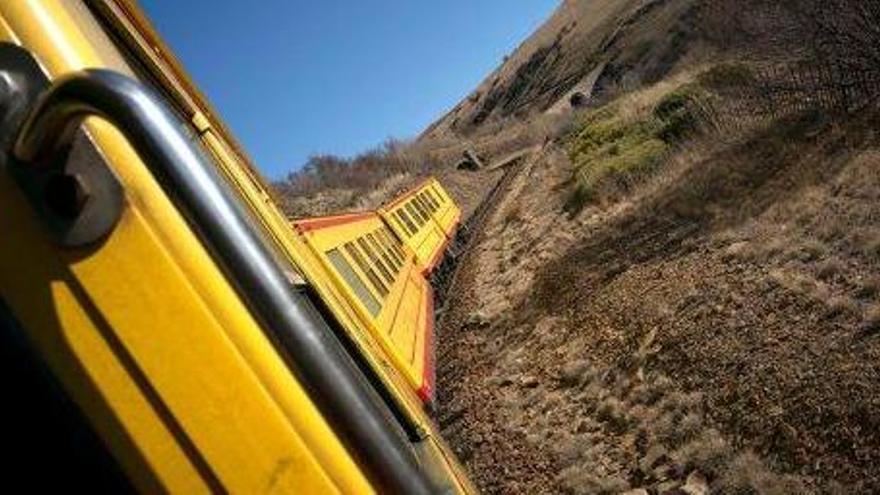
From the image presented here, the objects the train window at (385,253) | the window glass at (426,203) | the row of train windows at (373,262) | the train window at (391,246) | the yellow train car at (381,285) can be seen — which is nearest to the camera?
the yellow train car at (381,285)

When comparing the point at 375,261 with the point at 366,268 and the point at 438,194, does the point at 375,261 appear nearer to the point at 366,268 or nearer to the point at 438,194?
the point at 366,268

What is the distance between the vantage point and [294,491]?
1.34 m

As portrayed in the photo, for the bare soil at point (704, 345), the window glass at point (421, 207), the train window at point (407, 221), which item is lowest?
the bare soil at point (704, 345)

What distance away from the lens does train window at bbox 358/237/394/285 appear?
11.6 m

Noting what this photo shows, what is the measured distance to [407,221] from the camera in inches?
782

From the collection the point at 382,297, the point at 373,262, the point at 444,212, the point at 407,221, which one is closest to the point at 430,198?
the point at 444,212

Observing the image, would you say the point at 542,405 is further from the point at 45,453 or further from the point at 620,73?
the point at 620,73

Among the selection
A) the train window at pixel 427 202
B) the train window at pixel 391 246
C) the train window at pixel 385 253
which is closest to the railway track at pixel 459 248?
the train window at pixel 427 202

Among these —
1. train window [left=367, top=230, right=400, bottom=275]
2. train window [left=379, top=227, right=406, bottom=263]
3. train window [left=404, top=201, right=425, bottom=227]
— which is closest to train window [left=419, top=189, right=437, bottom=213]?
train window [left=404, top=201, right=425, bottom=227]

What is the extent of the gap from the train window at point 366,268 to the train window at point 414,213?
392 inches

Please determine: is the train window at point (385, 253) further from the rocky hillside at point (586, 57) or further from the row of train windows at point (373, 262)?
the rocky hillside at point (586, 57)

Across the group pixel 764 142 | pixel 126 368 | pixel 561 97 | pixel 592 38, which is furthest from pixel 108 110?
pixel 592 38

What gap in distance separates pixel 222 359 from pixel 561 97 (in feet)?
255

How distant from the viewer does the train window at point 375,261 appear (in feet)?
37.9
